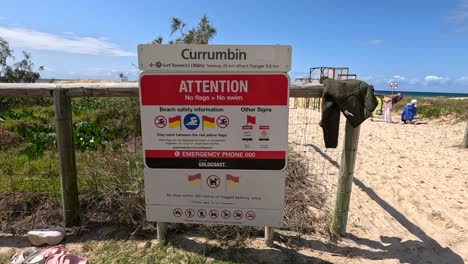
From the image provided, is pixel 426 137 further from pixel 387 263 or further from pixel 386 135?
pixel 387 263

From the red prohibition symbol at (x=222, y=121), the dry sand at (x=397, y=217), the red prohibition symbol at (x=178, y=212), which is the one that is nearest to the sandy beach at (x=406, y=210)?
the dry sand at (x=397, y=217)

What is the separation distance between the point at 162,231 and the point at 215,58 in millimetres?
1776

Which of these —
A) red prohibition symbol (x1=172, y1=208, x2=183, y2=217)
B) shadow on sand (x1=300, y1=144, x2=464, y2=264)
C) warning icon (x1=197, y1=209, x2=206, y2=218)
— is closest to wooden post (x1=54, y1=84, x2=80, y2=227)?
red prohibition symbol (x1=172, y1=208, x2=183, y2=217)

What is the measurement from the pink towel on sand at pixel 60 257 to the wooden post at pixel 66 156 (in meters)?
0.56

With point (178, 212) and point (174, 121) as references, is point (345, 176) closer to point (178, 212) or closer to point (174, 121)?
point (178, 212)

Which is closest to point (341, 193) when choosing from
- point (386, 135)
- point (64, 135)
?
point (64, 135)

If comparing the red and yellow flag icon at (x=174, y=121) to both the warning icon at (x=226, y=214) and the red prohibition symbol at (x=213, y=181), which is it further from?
the warning icon at (x=226, y=214)

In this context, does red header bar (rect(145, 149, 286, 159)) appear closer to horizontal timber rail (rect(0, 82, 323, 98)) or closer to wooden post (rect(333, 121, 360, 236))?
horizontal timber rail (rect(0, 82, 323, 98))

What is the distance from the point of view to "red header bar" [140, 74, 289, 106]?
2.63 m

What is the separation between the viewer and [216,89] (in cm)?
268

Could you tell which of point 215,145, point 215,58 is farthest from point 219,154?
point 215,58

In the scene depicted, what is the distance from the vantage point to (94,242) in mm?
3186

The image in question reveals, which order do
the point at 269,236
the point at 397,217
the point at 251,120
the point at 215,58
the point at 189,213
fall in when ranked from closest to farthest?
the point at 215,58 < the point at 251,120 < the point at 189,213 < the point at 269,236 < the point at 397,217

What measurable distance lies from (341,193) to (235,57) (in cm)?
180
